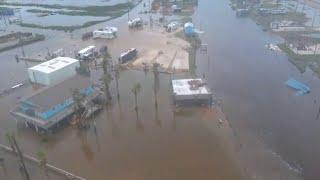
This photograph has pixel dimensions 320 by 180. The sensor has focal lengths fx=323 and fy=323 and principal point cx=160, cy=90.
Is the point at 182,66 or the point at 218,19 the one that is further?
the point at 218,19

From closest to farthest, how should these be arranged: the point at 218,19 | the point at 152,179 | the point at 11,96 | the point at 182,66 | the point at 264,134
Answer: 1. the point at 152,179
2. the point at 264,134
3. the point at 11,96
4. the point at 182,66
5. the point at 218,19

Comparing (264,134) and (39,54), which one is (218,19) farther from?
(264,134)

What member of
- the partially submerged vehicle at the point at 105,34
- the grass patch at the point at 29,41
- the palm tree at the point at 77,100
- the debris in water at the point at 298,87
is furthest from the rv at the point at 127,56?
the debris in water at the point at 298,87

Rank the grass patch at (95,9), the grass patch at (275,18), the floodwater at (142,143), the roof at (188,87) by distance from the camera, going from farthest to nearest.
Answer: the grass patch at (95,9) → the grass patch at (275,18) → the roof at (188,87) → the floodwater at (142,143)

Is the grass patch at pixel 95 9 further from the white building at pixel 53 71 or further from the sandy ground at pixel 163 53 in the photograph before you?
the white building at pixel 53 71

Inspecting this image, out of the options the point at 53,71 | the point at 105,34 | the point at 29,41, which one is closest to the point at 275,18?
the point at 105,34

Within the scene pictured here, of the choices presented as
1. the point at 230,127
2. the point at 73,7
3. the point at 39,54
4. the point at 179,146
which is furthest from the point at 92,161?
the point at 73,7
